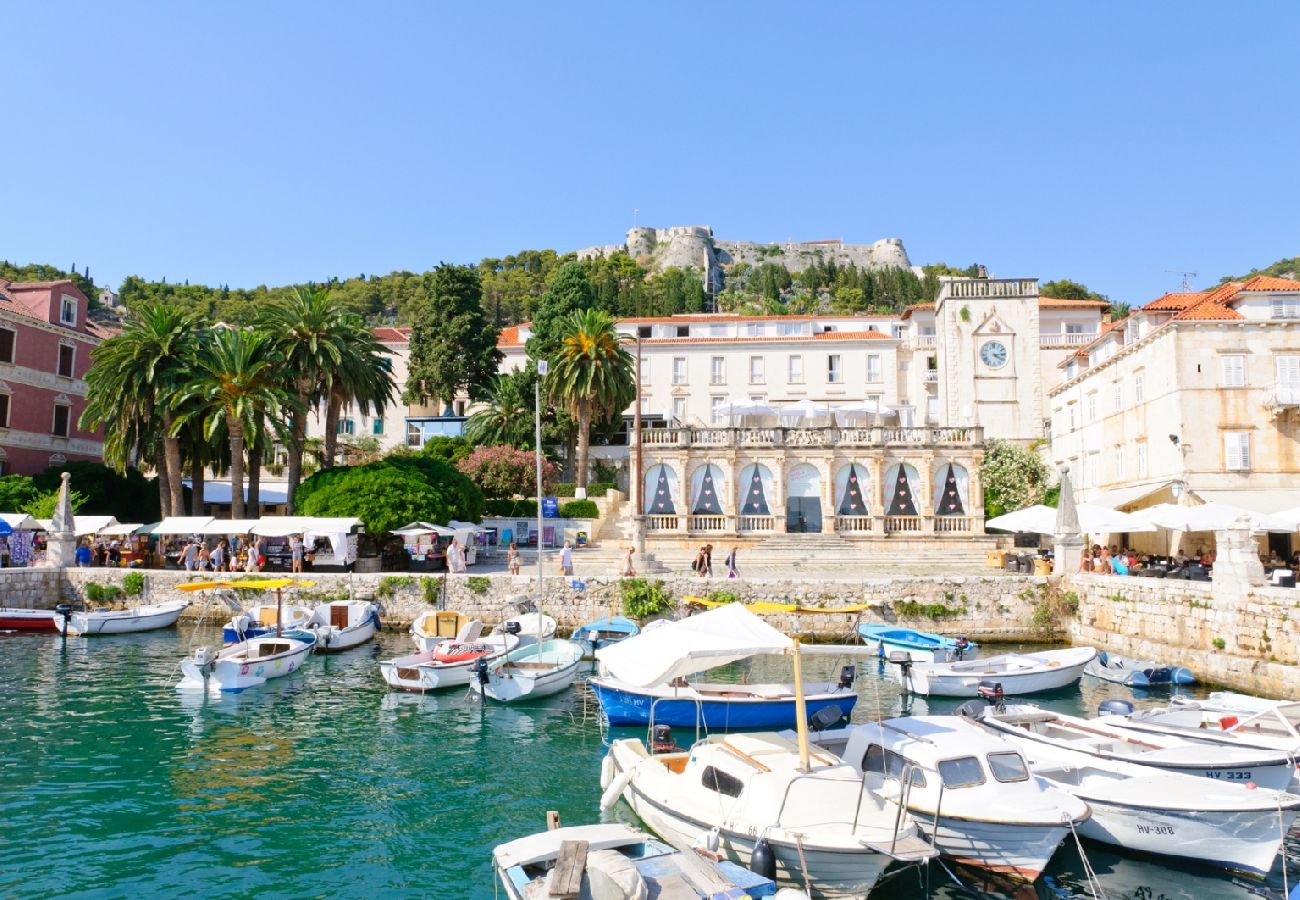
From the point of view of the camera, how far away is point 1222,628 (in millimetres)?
23938

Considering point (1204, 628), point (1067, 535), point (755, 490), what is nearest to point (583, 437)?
point (755, 490)

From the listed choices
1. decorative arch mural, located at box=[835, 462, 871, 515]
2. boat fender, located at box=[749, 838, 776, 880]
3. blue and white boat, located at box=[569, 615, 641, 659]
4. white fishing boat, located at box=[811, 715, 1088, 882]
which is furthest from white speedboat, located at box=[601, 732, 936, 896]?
decorative arch mural, located at box=[835, 462, 871, 515]

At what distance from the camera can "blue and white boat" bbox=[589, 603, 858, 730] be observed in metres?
13.4

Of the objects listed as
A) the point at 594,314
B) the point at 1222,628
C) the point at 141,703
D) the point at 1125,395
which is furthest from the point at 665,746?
the point at 594,314

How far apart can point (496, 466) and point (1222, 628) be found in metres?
37.4

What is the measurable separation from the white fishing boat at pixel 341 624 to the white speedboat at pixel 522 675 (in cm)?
808

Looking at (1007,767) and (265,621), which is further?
(265,621)

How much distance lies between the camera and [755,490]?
165 feet

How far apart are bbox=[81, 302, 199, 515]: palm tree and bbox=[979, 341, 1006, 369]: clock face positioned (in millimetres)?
50242

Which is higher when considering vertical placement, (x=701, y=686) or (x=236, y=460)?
→ (x=236, y=460)

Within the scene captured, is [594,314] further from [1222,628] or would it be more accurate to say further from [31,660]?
[1222,628]

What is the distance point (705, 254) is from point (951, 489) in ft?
459

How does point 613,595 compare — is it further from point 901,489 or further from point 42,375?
point 42,375

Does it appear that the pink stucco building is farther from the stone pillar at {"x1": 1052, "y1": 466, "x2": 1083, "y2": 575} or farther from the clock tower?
the clock tower
